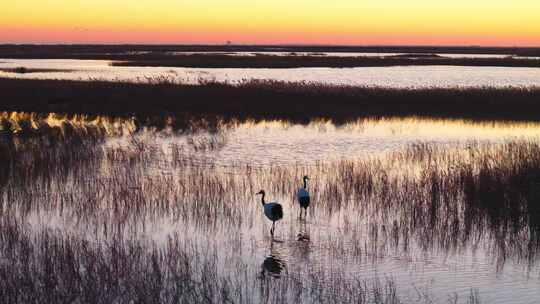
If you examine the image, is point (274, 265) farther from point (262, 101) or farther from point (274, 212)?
point (262, 101)

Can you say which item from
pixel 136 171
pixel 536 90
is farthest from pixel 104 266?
pixel 536 90

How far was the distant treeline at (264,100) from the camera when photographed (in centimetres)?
2877

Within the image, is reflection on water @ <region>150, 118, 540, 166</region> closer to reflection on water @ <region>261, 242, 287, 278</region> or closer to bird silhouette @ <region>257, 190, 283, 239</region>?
bird silhouette @ <region>257, 190, 283, 239</region>

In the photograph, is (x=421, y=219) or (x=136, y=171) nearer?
(x=421, y=219)

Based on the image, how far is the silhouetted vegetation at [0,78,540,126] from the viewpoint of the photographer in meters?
28.7

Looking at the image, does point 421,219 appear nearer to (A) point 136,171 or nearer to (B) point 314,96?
(A) point 136,171

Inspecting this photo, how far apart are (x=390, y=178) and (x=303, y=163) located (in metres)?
2.85

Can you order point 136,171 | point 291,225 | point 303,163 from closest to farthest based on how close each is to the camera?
1. point 291,225
2. point 136,171
3. point 303,163

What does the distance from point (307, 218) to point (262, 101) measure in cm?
2085

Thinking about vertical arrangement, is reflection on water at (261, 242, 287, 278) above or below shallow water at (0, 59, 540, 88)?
above

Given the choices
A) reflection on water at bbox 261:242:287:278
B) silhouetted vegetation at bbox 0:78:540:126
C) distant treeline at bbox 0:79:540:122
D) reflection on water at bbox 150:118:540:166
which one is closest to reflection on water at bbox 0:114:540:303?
reflection on water at bbox 261:242:287:278

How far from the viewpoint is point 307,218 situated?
38.8 feet

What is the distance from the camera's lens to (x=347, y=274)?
351 inches

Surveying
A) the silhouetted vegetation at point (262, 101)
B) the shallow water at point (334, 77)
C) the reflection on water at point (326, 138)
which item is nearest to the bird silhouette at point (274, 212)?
the reflection on water at point (326, 138)
